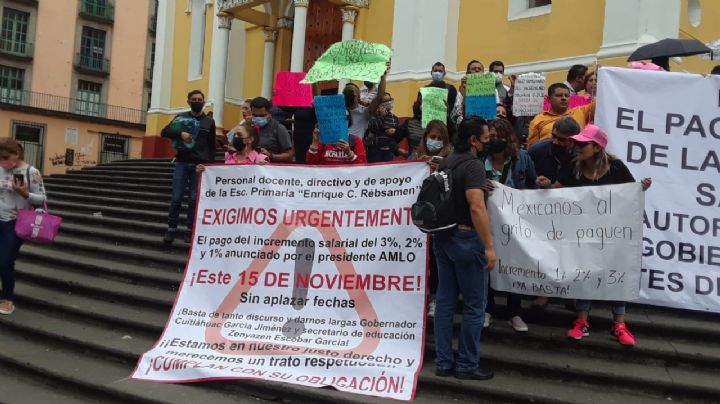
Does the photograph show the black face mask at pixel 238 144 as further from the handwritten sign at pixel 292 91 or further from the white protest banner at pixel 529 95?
the white protest banner at pixel 529 95

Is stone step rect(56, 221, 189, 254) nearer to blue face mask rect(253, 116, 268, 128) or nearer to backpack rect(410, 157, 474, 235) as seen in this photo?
blue face mask rect(253, 116, 268, 128)

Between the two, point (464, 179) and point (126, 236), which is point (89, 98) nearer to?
point (126, 236)

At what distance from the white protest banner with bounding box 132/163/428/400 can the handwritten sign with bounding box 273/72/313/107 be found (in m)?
1.79

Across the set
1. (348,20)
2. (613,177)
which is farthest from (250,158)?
(348,20)

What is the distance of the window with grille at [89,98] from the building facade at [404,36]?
Answer: 24.5m


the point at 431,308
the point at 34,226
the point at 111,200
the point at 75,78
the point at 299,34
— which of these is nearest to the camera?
the point at 431,308

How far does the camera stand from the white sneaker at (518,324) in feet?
17.3

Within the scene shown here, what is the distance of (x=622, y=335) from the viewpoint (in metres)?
5.02

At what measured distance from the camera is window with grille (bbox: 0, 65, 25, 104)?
39188mm

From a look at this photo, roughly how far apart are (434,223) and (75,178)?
37.7ft

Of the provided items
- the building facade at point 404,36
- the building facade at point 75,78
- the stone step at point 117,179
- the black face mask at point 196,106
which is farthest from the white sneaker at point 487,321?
the building facade at point 75,78

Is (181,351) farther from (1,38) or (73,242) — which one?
(1,38)

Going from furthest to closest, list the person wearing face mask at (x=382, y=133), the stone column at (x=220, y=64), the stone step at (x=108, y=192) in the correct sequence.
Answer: the stone column at (x=220, y=64) → the stone step at (x=108, y=192) → the person wearing face mask at (x=382, y=133)

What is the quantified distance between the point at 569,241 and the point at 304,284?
223cm
